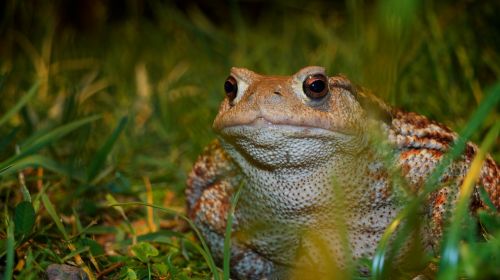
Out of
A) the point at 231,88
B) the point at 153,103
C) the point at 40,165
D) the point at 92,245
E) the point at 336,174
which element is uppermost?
the point at 231,88

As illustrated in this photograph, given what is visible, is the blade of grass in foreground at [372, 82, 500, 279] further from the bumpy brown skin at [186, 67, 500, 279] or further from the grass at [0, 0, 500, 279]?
the bumpy brown skin at [186, 67, 500, 279]

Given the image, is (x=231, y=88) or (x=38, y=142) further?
(x=38, y=142)

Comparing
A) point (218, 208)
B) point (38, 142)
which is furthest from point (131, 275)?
point (38, 142)

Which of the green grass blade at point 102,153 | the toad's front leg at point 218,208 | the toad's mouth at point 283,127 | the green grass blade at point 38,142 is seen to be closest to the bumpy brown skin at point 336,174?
the toad's mouth at point 283,127

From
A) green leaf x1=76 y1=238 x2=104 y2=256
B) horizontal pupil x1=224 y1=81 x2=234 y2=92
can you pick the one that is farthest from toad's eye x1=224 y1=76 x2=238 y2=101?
green leaf x1=76 y1=238 x2=104 y2=256

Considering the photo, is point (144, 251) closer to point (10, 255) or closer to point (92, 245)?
point (92, 245)

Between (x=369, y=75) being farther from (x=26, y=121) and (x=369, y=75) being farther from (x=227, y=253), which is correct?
(x=26, y=121)
